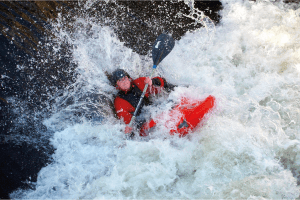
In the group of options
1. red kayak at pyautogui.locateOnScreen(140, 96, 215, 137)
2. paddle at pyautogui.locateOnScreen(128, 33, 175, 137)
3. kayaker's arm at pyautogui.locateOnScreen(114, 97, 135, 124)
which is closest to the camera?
red kayak at pyautogui.locateOnScreen(140, 96, 215, 137)

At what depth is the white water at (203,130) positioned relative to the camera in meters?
2.37

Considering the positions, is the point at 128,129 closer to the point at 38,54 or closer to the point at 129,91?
the point at 129,91

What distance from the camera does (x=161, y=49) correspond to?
10.7 feet

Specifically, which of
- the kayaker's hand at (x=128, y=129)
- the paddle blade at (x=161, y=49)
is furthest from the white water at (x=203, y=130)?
the paddle blade at (x=161, y=49)

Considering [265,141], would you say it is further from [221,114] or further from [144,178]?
[144,178]

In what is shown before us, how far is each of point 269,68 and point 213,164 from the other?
6.84 ft

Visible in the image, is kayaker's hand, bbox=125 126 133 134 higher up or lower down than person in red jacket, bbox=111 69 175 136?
lower down

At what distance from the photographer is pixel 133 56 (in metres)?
3.69

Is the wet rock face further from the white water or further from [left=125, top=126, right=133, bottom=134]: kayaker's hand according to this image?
[left=125, top=126, right=133, bottom=134]: kayaker's hand

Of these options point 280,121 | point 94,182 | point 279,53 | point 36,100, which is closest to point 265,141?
point 280,121

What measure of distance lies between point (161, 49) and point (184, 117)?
1.24 meters

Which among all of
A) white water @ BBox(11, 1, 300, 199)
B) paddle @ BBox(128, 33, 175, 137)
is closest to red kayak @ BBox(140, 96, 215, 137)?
white water @ BBox(11, 1, 300, 199)

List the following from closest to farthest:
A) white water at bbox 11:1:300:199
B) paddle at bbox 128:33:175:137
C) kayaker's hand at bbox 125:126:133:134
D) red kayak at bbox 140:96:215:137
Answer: white water at bbox 11:1:300:199
red kayak at bbox 140:96:215:137
kayaker's hand at bbox 125:126:133:134
paddle at bbox 128:33:175:137

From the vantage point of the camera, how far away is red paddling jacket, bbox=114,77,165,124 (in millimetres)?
3061
